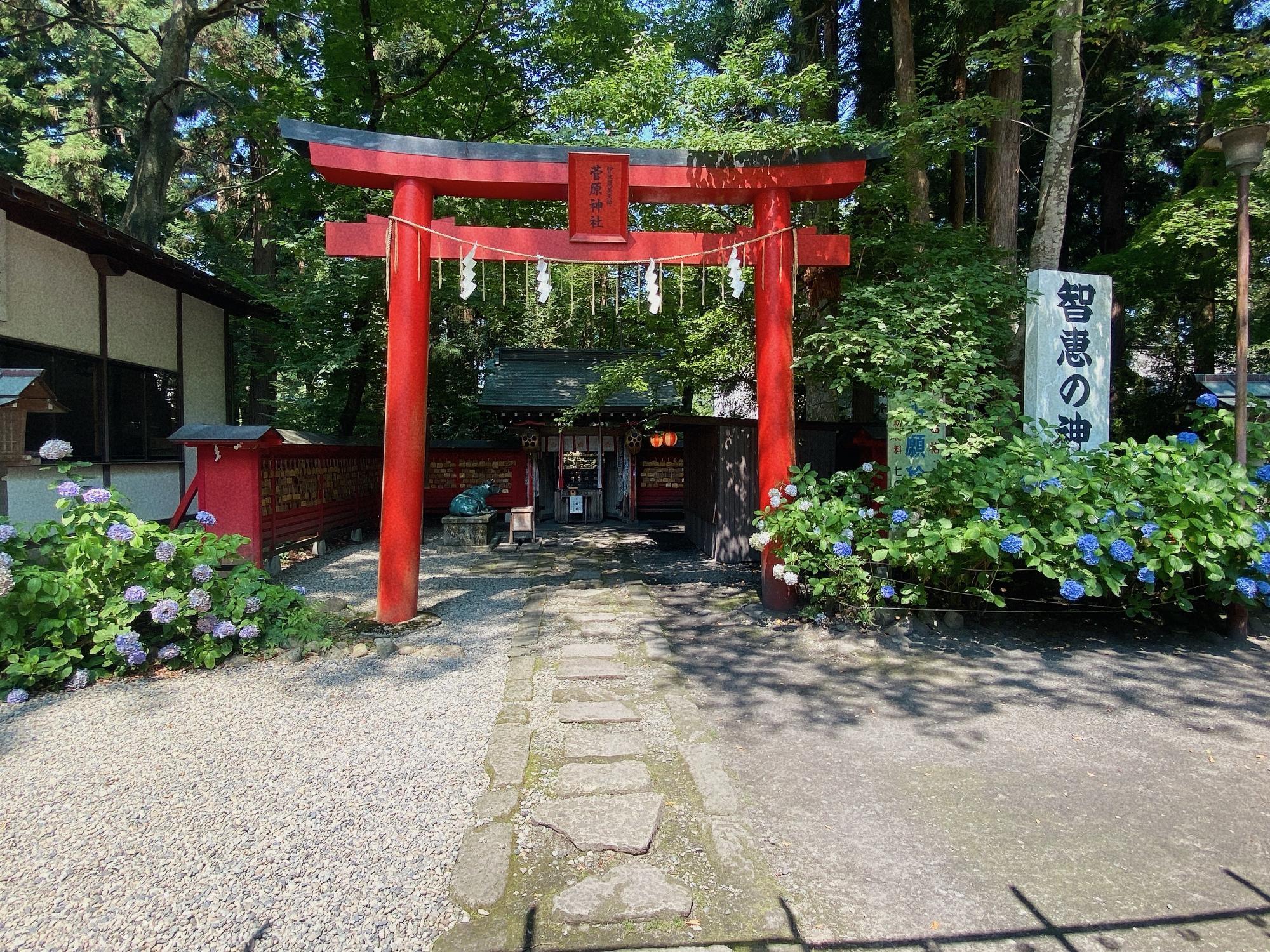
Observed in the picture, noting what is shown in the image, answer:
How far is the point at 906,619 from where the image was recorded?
18.8 feet

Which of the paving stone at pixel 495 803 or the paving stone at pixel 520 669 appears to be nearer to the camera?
the paving stone at pixel 495 803

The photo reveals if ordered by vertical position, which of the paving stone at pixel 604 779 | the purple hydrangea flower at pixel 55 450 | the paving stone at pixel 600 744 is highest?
the purple hydrangea flower at pixel 55 450

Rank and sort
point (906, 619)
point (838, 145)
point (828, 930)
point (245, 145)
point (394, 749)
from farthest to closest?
1. point (245, 145)
2. point (838, 145)
3. point (906, 619)
4. point (394, 749)
5. point (828, 930)

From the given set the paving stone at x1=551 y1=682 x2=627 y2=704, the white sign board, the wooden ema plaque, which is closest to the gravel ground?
the paving stone at x1=551 y1=682 x2=627 y2=704

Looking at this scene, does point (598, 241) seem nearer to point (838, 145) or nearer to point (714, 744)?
point (838, 145)

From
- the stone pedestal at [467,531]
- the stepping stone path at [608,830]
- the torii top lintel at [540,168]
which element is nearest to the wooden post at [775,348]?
the torii top lintel at [540,168]

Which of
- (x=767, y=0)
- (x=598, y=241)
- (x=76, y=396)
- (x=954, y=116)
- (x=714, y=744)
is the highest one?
(x=767, y=0)

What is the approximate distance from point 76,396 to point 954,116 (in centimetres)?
1093

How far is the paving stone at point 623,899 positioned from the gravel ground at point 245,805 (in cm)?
43

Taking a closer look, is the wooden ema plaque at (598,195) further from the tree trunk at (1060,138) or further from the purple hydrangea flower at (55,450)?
the tree trunk at (1060,138)

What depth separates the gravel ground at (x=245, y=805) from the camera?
2.33m

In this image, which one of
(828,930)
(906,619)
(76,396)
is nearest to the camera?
(828,930)

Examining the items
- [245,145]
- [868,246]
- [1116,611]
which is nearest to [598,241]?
[868,246]

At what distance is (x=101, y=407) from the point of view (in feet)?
28.2
